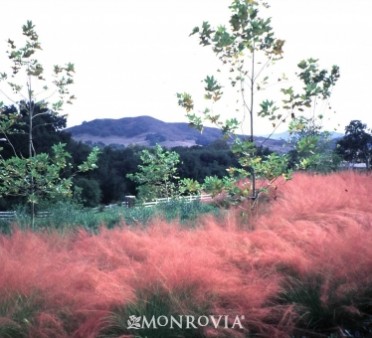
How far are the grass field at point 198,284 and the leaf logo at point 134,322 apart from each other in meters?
0.02

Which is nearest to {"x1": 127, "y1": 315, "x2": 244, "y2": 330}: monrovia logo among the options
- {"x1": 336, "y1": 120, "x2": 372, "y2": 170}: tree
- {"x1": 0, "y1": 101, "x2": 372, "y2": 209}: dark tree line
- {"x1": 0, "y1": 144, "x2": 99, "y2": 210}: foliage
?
{"x1": 0, "y1": 144, "x2": 99, "y2": 210}: foliage

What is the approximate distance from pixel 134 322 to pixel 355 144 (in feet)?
40.4

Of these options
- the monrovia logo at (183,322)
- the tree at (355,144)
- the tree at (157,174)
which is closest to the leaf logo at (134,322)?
the monrovia logo at (183,322)

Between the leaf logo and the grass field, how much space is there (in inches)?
0.8

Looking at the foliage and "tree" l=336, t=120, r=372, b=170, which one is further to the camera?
"tree" l=336, t=120, r=372, b=170

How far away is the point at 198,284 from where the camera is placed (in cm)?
298

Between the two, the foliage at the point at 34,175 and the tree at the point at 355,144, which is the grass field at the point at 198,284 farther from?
the tree at the point at 355,144

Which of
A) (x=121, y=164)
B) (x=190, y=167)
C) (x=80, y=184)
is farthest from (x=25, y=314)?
(x=121, y=164)

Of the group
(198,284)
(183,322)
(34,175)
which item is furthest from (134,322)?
(34,175)

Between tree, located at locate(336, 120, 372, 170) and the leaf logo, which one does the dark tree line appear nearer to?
tree, located at locate(336, 120, 372, 170)

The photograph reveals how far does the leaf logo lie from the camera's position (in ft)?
9.00

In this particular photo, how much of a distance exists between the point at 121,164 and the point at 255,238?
1975 cm

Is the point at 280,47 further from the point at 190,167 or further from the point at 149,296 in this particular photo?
the point at 190,167

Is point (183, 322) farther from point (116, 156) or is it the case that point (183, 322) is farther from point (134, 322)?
point (116, 156)
